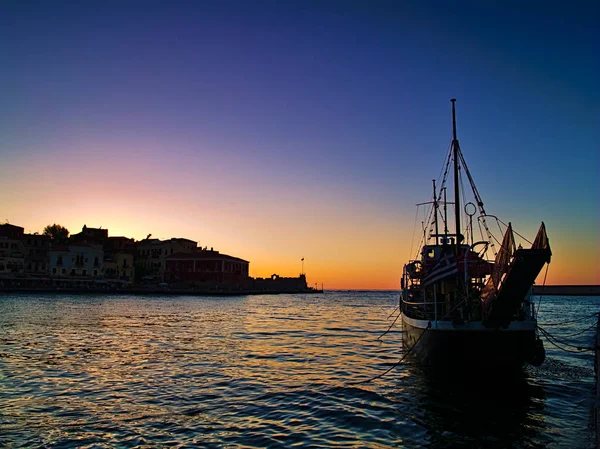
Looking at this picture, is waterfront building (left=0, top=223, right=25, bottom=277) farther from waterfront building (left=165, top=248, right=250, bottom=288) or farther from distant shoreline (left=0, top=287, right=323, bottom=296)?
waterfront building (left=165, top=248, right=250, bottom=288)

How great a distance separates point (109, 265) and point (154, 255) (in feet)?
50.2

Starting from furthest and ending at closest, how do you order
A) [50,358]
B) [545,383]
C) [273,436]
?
[50,358], [545,383], [273,436]

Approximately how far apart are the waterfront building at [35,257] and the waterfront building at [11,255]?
1319 mm

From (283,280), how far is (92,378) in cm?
16147

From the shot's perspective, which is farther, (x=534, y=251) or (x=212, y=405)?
(x=534, y=251)

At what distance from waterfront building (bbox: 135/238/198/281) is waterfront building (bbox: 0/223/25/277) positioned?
2989 centimetres

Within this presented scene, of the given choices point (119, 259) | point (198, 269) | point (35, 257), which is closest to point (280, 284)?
point (198, 269)

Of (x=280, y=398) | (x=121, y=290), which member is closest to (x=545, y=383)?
(x=280, y=398)

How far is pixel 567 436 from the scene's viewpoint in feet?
38.4

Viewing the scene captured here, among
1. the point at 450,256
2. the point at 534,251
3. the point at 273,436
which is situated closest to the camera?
the point at 273,436

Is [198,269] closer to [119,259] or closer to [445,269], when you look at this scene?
[119,259]

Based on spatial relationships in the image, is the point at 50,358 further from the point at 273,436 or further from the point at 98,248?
the point at 98,248

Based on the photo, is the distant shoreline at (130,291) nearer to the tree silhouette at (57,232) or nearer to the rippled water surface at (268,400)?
the tree silhouette at (57,232)

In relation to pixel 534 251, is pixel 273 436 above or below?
below
